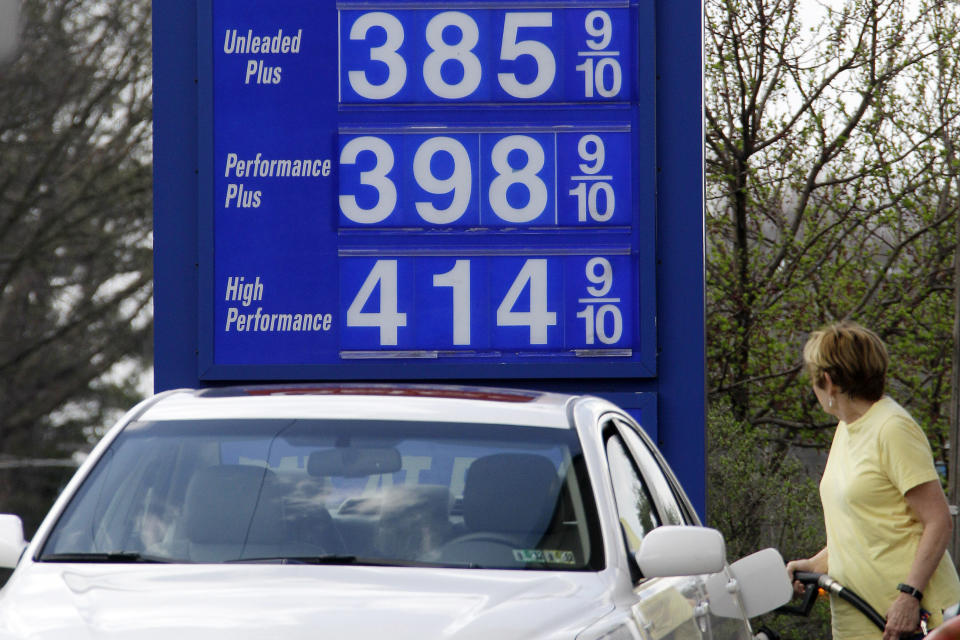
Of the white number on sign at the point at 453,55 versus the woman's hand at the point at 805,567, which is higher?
the white number on sign at the point at 453,55

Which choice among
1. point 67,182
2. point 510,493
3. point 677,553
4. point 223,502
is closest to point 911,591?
point 677,553

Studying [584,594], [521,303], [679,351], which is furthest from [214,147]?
[584,594]

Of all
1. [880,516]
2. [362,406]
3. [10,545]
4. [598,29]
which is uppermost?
[598,29]

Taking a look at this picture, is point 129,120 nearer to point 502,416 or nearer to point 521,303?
point 521,303

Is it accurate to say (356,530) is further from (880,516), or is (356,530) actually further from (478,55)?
(478,55)

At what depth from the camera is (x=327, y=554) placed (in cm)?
368

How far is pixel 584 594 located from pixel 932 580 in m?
1.96

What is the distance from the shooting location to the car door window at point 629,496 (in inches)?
161

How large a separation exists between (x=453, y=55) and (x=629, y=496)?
407 cm

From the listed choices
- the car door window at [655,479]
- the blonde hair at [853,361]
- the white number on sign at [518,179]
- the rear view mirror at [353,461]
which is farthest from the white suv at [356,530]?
the white number on sign at [518,179]

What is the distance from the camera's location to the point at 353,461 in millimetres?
3971

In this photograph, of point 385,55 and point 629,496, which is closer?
point 629,496

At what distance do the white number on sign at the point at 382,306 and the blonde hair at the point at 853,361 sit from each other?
9.80 ft

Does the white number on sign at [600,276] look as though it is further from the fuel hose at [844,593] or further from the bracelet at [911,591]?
the bracelet at [911,591]
